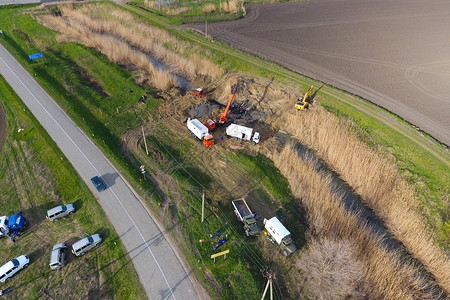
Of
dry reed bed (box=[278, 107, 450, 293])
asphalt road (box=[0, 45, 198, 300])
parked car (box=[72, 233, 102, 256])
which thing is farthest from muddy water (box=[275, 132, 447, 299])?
parked car (box=[72, 233, 102, 256])

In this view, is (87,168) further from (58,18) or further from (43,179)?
(58,18)

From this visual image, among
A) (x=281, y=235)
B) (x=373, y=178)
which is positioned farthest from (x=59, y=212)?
(x=373, y=178)

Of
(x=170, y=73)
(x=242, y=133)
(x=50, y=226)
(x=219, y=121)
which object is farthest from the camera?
(x=170, y=73)

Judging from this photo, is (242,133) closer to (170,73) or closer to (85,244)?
(85,244)

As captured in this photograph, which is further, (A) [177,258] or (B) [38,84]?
(B) [38,84]

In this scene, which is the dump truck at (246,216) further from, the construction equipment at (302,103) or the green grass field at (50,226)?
the construction equipment at (302,103)

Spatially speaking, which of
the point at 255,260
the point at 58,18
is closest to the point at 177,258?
the point at 255,260
